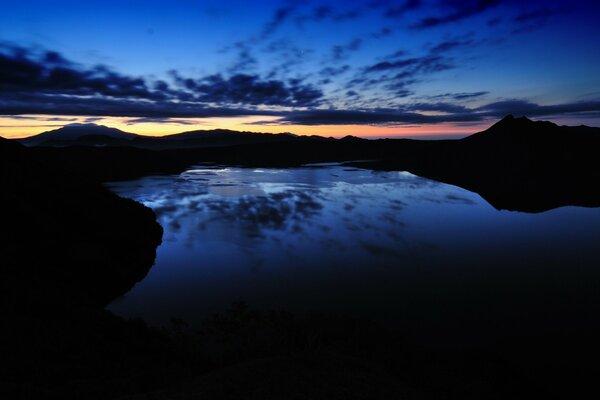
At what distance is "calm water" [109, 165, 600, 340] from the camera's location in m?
20.1

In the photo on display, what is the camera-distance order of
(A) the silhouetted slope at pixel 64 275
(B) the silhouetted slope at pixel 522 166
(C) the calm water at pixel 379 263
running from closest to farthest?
1. (A) the silhouetted slope at pixel 64 275
2. (C) the calm water at pixel 379 263
3. (B) the silhouetted slope at pixel 522 166

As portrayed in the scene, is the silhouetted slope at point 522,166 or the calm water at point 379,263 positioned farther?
the silhouetted slope at point 522,166

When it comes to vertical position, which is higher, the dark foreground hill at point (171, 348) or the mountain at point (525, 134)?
the mountain at point (525, 134)

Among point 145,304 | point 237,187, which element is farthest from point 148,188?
point 145,304

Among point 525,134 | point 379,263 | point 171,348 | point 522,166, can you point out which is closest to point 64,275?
point 171,348

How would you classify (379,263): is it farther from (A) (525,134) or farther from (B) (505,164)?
(A) (525,134)

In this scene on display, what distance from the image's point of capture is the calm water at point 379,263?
65.8 feet

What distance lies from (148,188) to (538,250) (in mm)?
73546

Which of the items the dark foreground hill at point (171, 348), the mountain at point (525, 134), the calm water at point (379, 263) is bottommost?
the calm water at point (379, 263)

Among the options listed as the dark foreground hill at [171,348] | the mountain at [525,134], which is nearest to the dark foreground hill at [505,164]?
the mountain at [525,134]

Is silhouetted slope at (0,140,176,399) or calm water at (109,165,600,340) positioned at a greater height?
silhouetted slope at (0,140,176,399)

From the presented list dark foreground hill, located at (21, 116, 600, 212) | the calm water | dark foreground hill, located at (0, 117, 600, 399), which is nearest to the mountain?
dark foreground hill, located at (21, 116, 600, 212)

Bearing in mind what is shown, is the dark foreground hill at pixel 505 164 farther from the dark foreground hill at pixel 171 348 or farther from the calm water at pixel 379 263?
A: the dark foreground hill at pixel 171 348

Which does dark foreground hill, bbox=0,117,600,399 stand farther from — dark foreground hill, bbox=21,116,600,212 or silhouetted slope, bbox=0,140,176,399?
dark foreground hill, bbox=21,116,600,212
